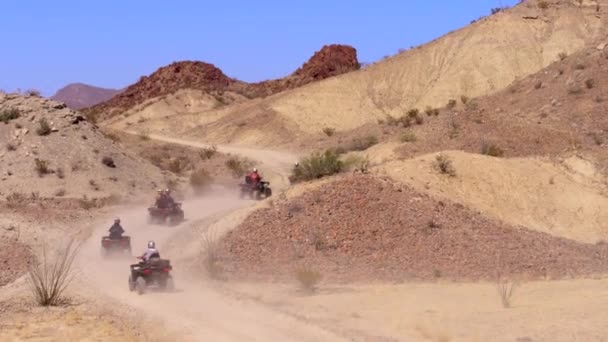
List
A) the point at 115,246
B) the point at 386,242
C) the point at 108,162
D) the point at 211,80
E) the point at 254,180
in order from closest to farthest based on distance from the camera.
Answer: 1. the point at 386,242
2. the point at 115,246
3. the point at 254,180
4. the point at 108,162
5. the point at 211,80

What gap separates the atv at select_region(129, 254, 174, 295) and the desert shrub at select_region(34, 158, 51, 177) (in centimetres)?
2006

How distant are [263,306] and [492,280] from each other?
214 inches

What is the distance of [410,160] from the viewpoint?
90.6ft

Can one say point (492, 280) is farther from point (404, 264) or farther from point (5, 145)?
point (5, 145)

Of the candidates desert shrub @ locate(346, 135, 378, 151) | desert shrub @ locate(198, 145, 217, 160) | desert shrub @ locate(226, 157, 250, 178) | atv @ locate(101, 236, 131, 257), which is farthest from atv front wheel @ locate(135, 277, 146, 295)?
desert shrub @ locate(198, 145, 217, 160)

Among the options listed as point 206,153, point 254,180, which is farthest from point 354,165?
point 206,153

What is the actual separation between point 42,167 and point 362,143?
16.9 meters

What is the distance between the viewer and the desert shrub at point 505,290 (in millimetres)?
15695

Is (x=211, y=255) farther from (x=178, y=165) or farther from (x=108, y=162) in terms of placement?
(x=178, y=165)

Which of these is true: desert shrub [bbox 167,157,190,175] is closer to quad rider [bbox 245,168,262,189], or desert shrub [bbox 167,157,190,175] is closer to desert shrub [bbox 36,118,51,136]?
desert shrub [bbox 36,118,51,136]

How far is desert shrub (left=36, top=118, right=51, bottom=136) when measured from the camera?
131ft

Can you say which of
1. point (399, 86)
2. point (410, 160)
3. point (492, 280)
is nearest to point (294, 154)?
point (399, 86)

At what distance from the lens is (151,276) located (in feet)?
59.3

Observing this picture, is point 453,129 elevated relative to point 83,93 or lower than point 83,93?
lower
